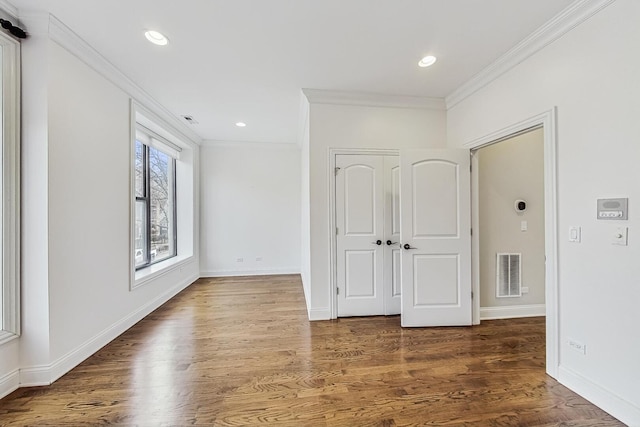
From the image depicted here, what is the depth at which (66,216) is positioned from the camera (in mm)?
2084

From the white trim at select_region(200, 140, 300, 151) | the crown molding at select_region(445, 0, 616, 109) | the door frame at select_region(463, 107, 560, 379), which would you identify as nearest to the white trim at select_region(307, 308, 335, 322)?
the door frame at select_region(463, 107, 560, 379)

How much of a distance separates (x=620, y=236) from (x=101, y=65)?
424cm

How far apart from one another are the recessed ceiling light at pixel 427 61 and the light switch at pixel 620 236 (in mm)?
1899

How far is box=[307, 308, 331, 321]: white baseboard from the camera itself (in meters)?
3.10

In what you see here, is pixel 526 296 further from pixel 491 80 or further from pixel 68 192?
pixel 68 192

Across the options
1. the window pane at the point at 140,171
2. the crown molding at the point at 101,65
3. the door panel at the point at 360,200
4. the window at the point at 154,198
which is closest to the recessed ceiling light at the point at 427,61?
the door panel at the point at 360,200

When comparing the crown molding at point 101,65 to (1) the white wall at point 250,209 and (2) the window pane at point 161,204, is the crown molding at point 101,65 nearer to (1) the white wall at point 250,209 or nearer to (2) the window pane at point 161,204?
(2) the window pane at point 161,204

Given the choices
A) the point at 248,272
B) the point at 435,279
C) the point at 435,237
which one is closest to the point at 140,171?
the point at 248,272

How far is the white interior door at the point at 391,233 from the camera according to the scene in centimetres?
321

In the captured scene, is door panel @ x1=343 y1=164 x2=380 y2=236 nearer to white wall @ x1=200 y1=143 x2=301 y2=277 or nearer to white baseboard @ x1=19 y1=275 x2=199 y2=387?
white wall @ x1=200 y1=143 x2=301 y2=277

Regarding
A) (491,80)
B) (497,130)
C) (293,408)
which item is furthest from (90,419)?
(491,80)

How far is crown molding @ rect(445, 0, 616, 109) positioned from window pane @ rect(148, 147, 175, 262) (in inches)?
176

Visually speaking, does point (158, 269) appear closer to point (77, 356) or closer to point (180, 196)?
point (77, 356)

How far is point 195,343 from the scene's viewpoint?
258cm
